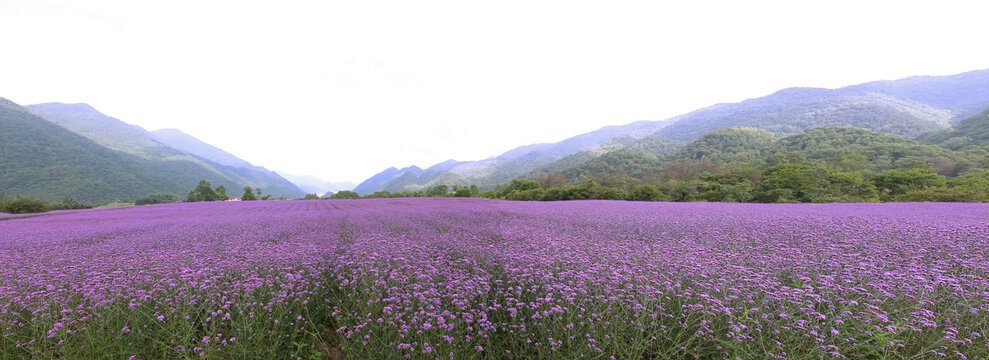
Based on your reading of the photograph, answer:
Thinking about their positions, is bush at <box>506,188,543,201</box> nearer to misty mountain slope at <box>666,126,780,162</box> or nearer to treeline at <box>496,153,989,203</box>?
treeline at <box>496,153,989,203</box>

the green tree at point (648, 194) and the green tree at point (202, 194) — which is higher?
the green tree at point (202, 194)

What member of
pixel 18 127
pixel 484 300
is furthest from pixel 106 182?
pixel 484 300

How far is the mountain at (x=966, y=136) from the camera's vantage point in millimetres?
66875

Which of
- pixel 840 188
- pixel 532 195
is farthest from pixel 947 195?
pixel 532 195

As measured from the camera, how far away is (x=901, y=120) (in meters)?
131

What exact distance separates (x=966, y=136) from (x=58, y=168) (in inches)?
9560

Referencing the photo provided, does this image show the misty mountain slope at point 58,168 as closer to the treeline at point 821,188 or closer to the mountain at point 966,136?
the treeline at point 821,188

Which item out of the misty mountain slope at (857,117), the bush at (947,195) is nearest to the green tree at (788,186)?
the bush at (947,195)

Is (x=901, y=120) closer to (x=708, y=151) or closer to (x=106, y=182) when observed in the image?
(x=708, y=151)

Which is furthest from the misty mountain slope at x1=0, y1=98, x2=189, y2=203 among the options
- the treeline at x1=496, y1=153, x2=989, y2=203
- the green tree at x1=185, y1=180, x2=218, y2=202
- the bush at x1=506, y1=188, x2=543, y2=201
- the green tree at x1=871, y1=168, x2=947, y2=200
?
the green tree at x1=871, y1=168, x2=947, y2=200

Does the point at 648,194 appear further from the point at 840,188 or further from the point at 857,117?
the point at 857,117

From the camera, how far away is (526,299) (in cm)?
386

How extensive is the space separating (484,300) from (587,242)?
325 centimetres

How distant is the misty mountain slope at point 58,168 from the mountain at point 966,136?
687ft
